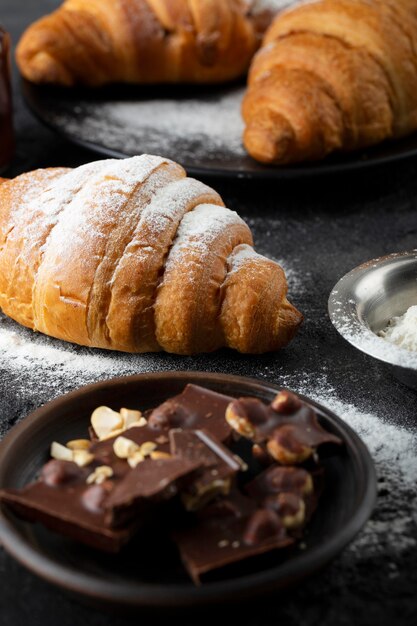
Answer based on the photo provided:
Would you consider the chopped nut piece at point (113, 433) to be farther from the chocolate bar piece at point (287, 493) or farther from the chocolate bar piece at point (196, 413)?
the chocolate bar piece at point (287, 493)

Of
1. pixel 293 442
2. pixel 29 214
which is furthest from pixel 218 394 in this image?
pixel 29 214

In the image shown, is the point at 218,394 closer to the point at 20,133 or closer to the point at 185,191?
the point at 185,191

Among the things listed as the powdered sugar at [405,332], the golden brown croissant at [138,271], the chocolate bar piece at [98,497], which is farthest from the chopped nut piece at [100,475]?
the powdered sugar at [405,332]

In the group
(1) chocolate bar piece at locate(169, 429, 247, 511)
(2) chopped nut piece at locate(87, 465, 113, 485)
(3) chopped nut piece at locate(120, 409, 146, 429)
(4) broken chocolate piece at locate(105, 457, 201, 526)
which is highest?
(4) broken chocolate piece at locate(105, 457, 201, 526)

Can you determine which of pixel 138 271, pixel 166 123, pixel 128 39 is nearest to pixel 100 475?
pixel 138 271

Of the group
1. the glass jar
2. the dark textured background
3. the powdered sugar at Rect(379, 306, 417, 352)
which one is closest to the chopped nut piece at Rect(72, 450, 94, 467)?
the dark textured background

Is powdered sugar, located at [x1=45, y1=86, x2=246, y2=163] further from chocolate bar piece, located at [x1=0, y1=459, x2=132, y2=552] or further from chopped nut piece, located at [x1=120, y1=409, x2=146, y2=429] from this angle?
chocolate bar piece, located at [x1=0, y1=459, x2=132, y2=552]
